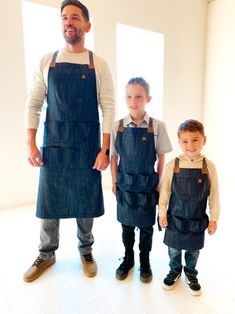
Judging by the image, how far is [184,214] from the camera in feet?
4.36

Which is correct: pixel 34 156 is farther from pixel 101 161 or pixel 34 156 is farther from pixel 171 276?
pixel 171 276

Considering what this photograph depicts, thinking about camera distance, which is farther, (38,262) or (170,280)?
(38,262)

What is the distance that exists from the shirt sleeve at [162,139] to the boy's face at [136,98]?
139 mm

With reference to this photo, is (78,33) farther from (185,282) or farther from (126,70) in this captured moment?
(126,70)

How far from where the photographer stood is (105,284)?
1490 mm

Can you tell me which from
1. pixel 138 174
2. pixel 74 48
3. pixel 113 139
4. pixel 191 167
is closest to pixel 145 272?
pixel 138 174

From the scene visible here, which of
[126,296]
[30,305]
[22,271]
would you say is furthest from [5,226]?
[126,296]

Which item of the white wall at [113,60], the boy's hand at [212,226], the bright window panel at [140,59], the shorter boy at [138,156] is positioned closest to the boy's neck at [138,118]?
the shorter boy at [138,156]

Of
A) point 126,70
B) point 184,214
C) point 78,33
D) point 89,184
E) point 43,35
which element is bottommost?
point 184,214

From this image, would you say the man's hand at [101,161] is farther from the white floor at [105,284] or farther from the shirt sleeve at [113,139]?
the white floor at [105,284]

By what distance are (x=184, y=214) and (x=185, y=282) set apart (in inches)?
18.6

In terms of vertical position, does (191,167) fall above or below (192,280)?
above

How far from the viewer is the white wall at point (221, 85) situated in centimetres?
354

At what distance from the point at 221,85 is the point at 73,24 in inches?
117
